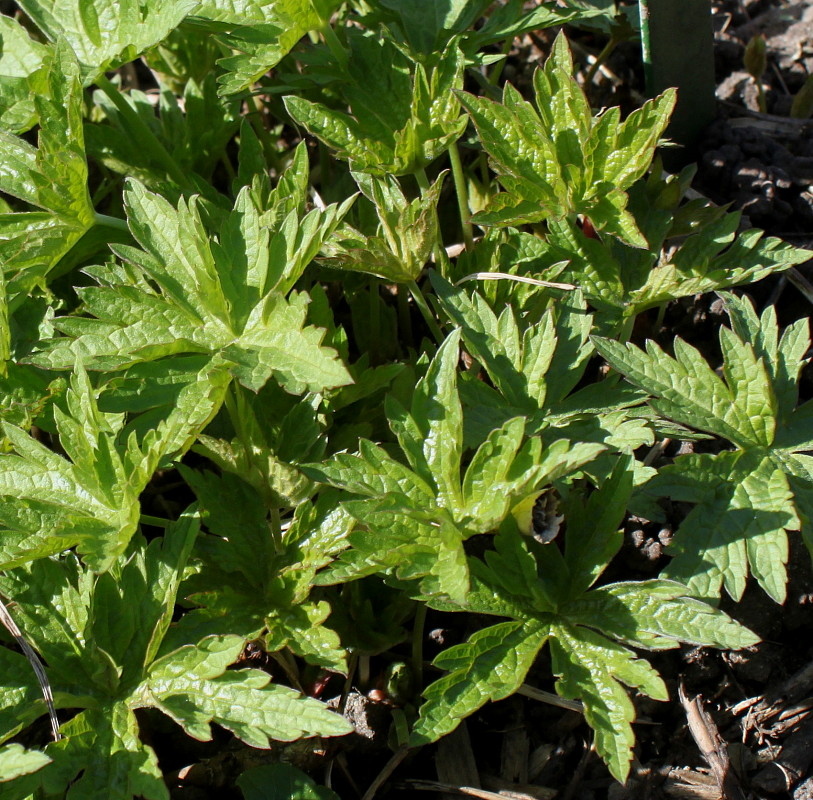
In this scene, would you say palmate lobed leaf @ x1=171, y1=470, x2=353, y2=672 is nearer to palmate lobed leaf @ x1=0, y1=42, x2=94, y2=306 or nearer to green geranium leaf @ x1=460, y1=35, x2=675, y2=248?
palmate lobed leaf @ x1=0, y1=42, x2=94, y2=306

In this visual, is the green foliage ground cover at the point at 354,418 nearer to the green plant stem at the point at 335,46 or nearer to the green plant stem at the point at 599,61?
the green plant stem at the point at 335,46

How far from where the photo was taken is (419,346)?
290cm

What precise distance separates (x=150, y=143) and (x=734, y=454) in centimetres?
198

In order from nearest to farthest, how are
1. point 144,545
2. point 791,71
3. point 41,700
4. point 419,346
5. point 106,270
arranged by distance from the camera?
point 41,700
point 144,545
point 106,270
point 419,346
point 791,71

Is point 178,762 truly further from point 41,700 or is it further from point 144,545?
point 144,545

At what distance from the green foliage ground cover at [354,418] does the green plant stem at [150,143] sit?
4.2 inches

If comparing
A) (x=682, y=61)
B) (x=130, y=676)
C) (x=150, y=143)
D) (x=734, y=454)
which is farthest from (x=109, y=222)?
(x=682, y=61)

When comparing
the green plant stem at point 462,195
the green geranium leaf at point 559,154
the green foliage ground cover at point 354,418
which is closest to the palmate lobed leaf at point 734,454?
the green foliage ground cover at point 354,418

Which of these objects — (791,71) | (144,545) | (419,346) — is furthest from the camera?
(791,71)

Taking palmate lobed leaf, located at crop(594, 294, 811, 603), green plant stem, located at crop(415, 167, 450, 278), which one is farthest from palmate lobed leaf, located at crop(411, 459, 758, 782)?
green plant stem, located at crop(415, 167, 450, 278)

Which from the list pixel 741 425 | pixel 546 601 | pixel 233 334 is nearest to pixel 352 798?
pixel 546 601

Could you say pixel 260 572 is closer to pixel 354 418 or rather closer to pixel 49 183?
pixel 354 418

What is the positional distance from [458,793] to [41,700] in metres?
1.00

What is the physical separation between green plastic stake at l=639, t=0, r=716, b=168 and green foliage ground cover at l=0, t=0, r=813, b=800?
14.3 inches
